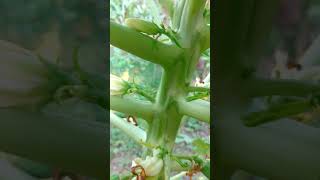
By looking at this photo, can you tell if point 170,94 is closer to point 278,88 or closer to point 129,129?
point 129,129

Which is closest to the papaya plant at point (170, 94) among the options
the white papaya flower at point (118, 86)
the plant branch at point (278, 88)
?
the white papaya flower at point (118, 86)

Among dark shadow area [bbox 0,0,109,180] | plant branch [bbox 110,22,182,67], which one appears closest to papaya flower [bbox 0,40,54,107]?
dark shadow area [bbox 0,0,109,180]

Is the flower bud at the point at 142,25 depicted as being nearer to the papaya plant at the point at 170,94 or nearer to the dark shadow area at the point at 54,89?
the papaya plant at the point at 170,94

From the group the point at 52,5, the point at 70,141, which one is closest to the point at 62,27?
the point at 52,5

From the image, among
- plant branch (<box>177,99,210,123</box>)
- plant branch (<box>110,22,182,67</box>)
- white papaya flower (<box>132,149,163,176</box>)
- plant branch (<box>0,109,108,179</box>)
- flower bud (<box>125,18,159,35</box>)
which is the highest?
flower bud (<box>125,18,159,35</box>)

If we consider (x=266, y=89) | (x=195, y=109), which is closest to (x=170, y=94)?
(x=195, y=109)

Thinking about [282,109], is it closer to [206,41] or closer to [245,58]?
[245,58]

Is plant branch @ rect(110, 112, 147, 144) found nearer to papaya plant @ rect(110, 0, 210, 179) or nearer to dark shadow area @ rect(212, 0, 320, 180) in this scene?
papaya plant @ rect(110, 0, 210, 179)
